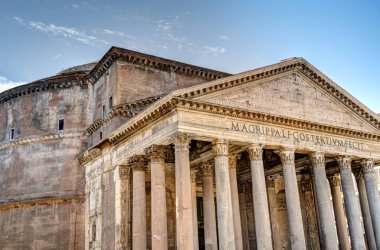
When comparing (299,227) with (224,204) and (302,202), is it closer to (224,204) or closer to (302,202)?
(224,204)

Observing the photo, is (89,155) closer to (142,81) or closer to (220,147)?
(142,81)

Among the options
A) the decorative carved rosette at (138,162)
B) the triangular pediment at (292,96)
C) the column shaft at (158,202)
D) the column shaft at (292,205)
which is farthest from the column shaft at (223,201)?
the decorative carved rosette at (138,162)

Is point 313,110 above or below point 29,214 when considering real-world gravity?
above

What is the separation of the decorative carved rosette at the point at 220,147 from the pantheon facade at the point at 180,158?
36 mm

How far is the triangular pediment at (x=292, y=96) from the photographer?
1411cm

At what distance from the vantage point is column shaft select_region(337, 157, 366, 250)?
1566 cm

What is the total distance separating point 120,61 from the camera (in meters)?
19.0

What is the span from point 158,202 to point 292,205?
4.88 metres

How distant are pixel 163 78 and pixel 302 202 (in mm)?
9337

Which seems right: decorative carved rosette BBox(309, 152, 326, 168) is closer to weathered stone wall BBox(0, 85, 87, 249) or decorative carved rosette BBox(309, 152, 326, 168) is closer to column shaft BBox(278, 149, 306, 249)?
column shaft BBox(278, 149, 306, 249)

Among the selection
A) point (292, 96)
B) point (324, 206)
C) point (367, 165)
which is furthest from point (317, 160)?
point (367, 165)

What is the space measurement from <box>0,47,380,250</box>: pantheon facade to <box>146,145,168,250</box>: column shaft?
36 millimetres

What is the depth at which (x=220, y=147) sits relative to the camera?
44.5 ft

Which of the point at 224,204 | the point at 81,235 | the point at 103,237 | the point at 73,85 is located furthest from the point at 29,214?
the point at 224,204
